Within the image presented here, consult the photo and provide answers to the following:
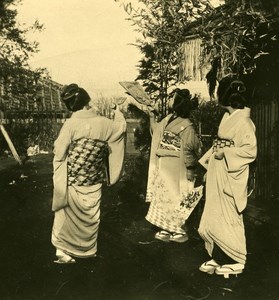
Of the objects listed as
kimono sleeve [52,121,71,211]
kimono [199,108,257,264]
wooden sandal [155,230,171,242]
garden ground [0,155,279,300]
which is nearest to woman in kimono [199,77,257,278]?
kimono [199,108,257,264]

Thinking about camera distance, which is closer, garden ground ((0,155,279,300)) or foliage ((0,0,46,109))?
garden ground ((0,155,279,300))

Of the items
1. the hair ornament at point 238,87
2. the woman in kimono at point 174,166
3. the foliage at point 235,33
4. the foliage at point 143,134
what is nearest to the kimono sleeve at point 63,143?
the woman in kimono at point 174,166

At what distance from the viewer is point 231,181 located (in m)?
4.89

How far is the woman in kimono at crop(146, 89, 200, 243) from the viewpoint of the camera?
20.2ft

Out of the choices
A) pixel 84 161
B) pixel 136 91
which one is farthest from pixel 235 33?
pixel 84 161

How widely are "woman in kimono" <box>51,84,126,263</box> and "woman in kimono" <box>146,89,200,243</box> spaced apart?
1.01 metres

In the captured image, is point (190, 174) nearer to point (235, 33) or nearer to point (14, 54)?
point (235, 33)

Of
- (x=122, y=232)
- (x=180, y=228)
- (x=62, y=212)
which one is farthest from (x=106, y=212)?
(x=62, y=212)

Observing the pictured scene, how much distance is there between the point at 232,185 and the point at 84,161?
1477 millimetres

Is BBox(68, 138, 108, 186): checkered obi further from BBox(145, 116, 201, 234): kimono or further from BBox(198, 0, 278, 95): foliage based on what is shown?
BBox(198, 0, 278, 95): foliage

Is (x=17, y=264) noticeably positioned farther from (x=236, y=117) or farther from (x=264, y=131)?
(x=264, y=131)

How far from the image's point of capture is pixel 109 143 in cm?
554

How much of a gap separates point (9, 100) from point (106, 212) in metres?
7.72

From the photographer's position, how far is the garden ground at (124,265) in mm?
4398
